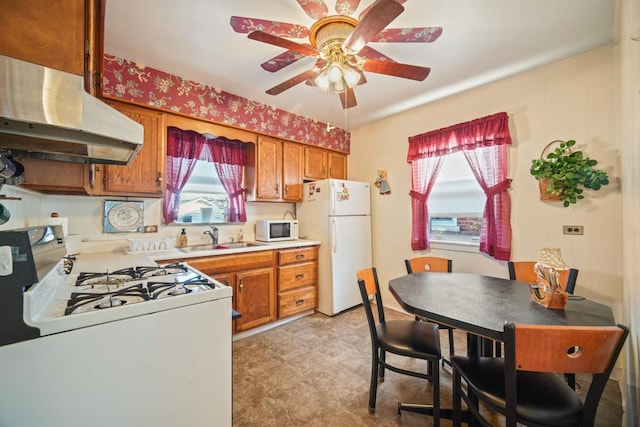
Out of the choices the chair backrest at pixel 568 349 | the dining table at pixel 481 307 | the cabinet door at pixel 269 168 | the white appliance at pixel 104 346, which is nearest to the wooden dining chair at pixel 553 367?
the chair backrest at pixel 568 349

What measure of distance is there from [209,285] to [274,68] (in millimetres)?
1632

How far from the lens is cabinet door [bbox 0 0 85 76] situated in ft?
2.77

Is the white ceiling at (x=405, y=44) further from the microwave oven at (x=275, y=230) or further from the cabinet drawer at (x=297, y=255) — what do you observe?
the cabinet drawer at (x=297, y=255)

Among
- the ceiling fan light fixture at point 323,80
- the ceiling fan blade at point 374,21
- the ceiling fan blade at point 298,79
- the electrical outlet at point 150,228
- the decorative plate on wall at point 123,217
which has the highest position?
the ceiling fan blade at point 298,79

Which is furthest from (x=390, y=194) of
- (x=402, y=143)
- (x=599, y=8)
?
(x=599, y=8)

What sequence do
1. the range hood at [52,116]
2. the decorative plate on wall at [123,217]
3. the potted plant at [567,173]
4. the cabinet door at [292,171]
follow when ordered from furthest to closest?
the cabinet door at [292,171]
the decorative plate on wall at [123,217]
the potted plant at [567,173]
the range hood at [52,116]

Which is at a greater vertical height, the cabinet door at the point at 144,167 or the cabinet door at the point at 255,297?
the cabinet door at the point at 144,167

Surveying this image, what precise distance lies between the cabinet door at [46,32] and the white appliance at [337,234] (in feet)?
8.30

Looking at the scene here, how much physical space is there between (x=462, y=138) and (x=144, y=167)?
3234 mm

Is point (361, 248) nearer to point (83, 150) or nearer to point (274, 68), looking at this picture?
point (274, 68)

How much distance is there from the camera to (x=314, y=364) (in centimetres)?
224

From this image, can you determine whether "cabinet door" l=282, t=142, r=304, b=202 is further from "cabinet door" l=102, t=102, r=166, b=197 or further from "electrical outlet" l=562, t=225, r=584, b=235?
"electrical outlet" l=562, t=225, r=584, b=235

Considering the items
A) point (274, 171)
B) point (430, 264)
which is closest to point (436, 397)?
point (430, 264)

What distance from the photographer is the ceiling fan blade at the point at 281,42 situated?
59.7 inches
